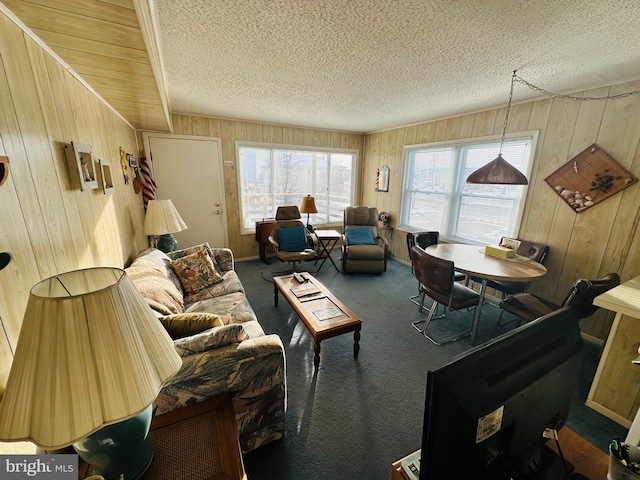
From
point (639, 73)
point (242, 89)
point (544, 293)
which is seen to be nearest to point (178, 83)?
point (242, 89)

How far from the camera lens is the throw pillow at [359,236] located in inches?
167

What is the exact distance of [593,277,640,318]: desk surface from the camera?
1.37 meters

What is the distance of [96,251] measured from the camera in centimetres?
161

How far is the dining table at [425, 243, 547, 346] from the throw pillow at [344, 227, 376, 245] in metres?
1.38

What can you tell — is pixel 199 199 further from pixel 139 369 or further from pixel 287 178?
pixel 139 369

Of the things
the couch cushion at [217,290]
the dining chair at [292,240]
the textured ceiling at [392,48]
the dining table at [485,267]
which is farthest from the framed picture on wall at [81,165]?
the dining table at [485,267]

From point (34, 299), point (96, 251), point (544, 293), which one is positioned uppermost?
point (34, 299)

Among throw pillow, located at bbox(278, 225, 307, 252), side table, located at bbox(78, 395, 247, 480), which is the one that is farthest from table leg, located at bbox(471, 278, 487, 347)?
throw pillow, located at bbox(278, 225, 307, 252)

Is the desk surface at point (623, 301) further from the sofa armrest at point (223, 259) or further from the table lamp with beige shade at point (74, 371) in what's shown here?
the sofa armrest at point (223, 259)

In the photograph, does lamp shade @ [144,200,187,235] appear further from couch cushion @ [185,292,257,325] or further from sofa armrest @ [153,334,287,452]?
sofa armrest @ [153,334,287,452]

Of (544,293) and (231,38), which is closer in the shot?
(231,38)

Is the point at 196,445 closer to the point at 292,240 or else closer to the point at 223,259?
the point at 223,259

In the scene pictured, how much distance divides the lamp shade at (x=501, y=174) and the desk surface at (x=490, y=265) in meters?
0.78

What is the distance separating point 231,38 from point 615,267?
370 cm
